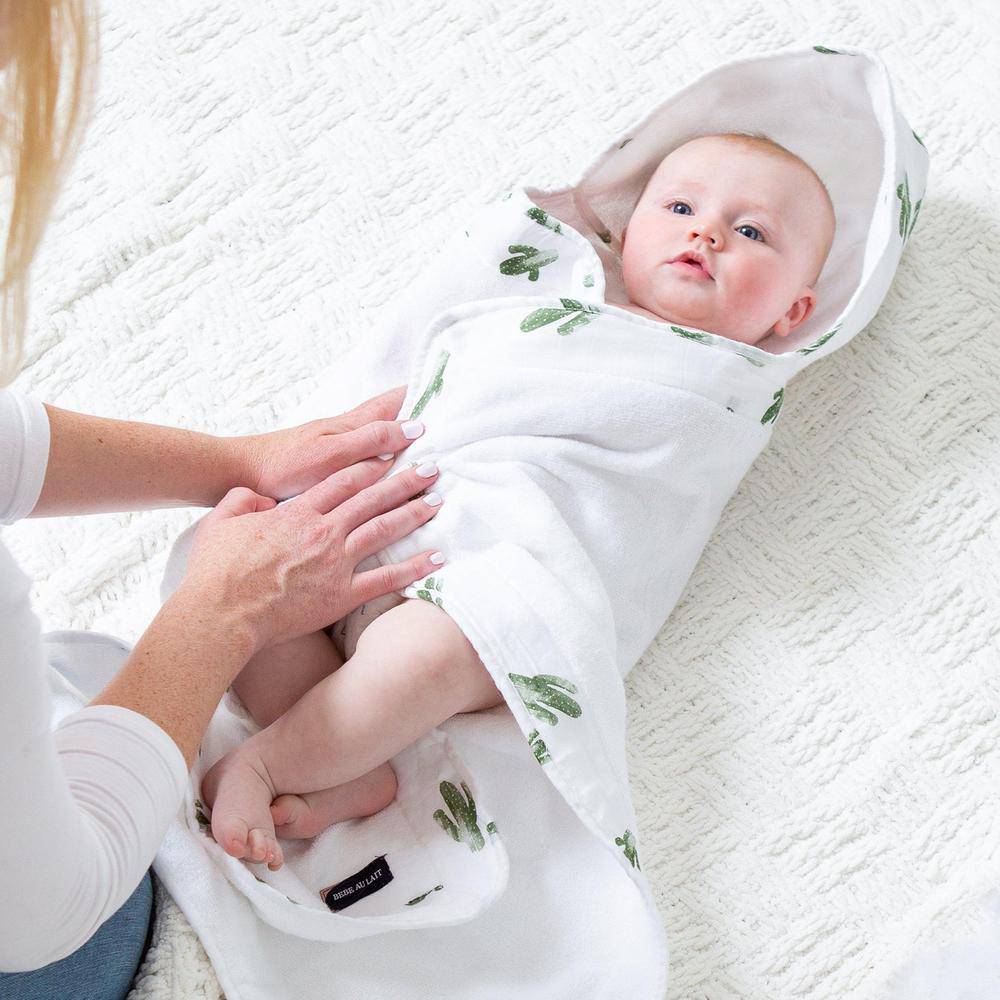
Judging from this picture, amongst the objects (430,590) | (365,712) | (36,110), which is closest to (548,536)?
(430,590)

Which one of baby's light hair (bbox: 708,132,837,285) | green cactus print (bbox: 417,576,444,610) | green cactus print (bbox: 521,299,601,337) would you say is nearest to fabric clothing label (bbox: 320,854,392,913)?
green cactus print (bbox: 417,576,444,610)

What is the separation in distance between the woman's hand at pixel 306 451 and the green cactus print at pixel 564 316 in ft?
0.50

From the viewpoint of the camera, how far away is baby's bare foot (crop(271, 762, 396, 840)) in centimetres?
91

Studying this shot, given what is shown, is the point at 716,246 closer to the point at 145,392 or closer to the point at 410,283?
the point at 410,283

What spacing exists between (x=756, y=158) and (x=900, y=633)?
0.50 metres

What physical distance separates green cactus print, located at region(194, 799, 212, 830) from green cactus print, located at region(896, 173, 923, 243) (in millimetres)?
874

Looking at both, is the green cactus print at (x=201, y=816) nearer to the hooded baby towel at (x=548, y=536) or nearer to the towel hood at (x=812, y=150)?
the hooded baby towel at (x=548, y=536)

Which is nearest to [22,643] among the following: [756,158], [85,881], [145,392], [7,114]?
[85,881]

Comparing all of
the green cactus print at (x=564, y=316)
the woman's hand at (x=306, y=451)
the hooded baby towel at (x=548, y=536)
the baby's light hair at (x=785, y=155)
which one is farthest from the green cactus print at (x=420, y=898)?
the baby's light hair at (x=785, y=155)

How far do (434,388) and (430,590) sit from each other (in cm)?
23

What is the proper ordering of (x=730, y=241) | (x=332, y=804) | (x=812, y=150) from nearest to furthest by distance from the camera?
(x=332, y=804) < (x=730, y=241) < (x=812, y=150)

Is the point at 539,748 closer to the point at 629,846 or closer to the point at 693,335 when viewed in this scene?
the point at 629,846

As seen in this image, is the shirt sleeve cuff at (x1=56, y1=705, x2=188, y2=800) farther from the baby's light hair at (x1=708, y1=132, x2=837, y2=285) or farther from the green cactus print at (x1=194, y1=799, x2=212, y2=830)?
the baby's light hair at (x1=708, y1=132, x2=837, y2=285)

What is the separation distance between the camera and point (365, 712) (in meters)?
0.90
